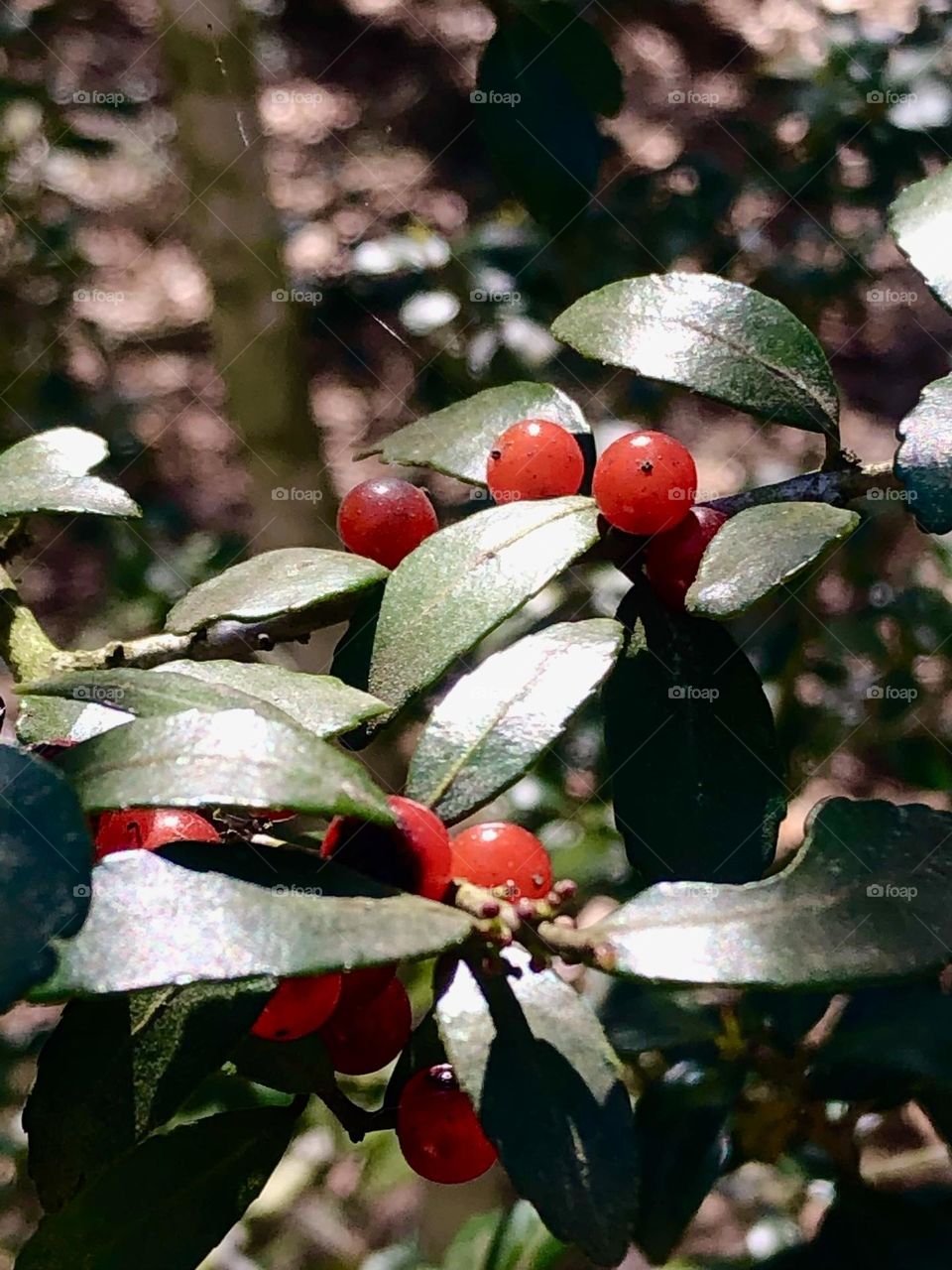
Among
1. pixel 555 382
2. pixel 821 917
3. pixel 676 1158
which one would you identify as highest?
pixel 821 917

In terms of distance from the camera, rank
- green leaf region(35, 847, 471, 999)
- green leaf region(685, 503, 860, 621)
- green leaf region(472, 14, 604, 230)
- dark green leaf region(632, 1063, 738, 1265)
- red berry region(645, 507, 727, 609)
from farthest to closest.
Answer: green leaf region(472, 14, 604, 230)
dark green leaf region(632, 1063, 738, 1265)
red berry region(645, 507, 727, 609)
green leaf region(685, 503, 860, 621)
green leaf region(35, 847, 471, 999)

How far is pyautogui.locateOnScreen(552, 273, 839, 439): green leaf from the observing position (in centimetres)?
60

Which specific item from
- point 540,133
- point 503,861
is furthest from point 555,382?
point 503,861

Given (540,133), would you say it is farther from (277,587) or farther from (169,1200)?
(169,1200)

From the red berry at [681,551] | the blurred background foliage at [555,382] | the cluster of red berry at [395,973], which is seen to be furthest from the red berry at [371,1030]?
the blurred background foliage at [555,382]

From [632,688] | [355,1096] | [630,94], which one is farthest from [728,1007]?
[630,94]

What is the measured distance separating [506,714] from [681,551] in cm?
13

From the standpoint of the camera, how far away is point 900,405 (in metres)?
2.37

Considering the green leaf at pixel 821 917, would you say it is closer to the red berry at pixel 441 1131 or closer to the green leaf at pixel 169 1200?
the red berry at pixel 441 1131

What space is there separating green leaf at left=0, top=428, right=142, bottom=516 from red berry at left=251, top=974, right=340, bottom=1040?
0.85 ft

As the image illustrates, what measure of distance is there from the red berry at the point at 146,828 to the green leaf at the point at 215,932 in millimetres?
80

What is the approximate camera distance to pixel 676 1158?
0.73m

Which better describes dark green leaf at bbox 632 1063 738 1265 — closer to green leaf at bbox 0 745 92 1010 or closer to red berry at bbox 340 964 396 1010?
red berry at bbox 340 964 396 1010

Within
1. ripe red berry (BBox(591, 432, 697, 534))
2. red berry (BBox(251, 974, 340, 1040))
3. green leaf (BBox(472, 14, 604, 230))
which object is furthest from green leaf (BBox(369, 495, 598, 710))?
green leaf (BBox(472, 14, 604, 230))
